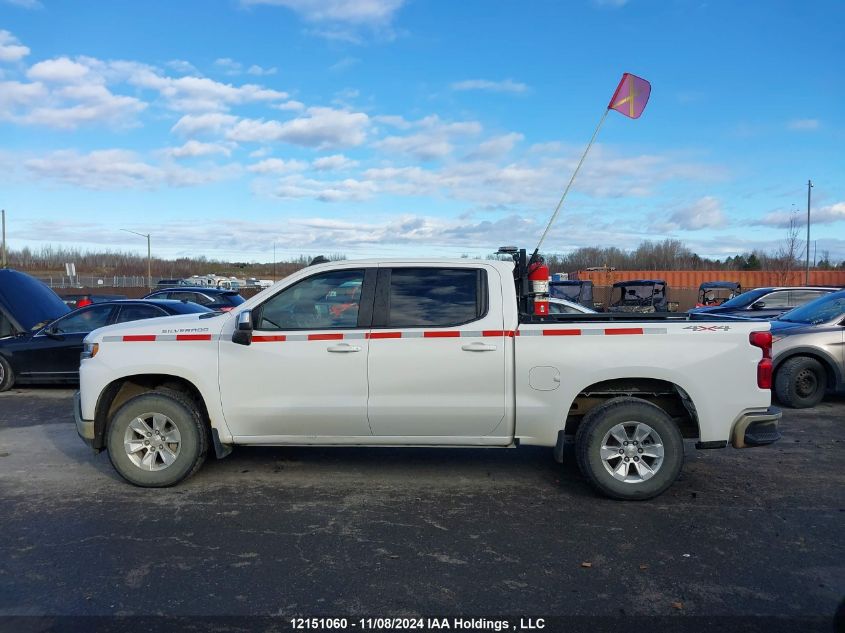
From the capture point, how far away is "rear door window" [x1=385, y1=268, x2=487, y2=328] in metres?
5.48

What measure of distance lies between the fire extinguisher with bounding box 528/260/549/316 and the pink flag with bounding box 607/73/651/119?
Result: 2.04 metres

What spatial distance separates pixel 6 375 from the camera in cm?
1077

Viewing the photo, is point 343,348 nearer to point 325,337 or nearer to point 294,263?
point 325,337

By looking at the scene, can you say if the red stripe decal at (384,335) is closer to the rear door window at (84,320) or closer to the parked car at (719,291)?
the rear door window at (84,320)

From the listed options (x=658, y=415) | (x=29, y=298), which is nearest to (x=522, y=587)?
(x=658, y=415)

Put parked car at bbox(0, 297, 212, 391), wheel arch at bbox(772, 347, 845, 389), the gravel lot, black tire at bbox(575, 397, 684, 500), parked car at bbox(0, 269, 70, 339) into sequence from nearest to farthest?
the gravel lot → black tire at bbox(575, 397, 684, 500) → wheel arch at bbox(772, 347, 845, 389) → parked car at bbox(0, 297, 212, 391) → parked car at bbox(0, 269, 70, 339)

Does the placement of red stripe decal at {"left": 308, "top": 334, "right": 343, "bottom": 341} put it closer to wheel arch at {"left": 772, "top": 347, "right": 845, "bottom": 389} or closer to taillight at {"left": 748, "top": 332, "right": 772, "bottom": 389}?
taillight at {"left": 748, "top": 332, "right": 772, "bottom": 389}

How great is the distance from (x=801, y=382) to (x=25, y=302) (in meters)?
12.4

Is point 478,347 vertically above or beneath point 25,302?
beneath

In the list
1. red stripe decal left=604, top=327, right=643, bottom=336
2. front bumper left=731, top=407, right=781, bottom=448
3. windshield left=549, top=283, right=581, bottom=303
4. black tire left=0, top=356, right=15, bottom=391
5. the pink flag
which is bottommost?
black tire left=0, top=356, right=15, bottom=391

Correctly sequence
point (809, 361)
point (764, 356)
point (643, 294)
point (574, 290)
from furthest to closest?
point (643, 294), point (574, 290), point (809, 361), point (764, 356)

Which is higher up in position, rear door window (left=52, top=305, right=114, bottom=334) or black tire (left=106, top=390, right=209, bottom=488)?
rear door window (left=52, top=305, right=114, bottom=334)

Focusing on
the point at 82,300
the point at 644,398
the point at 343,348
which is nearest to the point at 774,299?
the point at 644,398

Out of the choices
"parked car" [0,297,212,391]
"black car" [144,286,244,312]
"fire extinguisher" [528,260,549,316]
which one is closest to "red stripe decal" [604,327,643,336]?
"fire extinguisher" [528,260,549,316]
